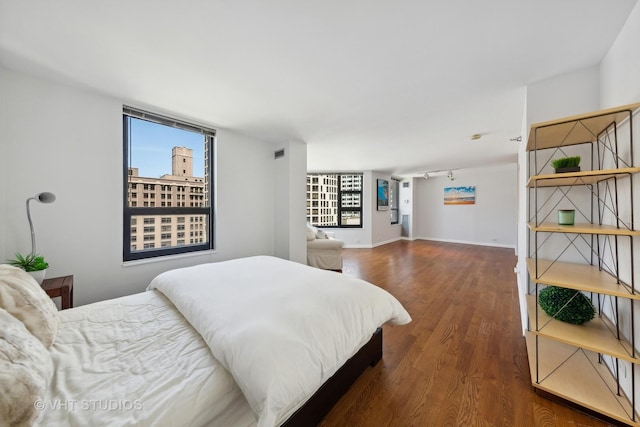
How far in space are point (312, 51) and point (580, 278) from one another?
2149 millimetres

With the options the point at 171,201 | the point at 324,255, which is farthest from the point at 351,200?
the point at 171,201

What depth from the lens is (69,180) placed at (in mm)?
1970

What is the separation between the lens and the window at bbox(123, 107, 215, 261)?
2377 mm

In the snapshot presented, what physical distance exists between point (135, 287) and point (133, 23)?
2307 millimetres

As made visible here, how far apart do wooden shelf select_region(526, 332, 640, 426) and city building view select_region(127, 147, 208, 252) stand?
3.42 m

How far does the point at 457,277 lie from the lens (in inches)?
146

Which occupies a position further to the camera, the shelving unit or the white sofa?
the white sofa

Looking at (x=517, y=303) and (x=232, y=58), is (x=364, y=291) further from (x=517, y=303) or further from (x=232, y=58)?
(x=517, y=303)

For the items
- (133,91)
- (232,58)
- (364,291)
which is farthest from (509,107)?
(133,91)

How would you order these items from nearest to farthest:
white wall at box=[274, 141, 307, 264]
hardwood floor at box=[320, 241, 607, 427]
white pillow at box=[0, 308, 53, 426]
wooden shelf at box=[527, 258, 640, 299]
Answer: white pillow at box=[0, 308, 53, 426]
wooden shelf at box=[527, 258, 640, 299]
hardwood floor at box=[320, 241, 607, 427]
white wall at box=[274, 141, 307, 264]

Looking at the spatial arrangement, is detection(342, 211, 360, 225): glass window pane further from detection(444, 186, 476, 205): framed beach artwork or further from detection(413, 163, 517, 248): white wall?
detection(444, 186, 476, 205): framed beach artwork

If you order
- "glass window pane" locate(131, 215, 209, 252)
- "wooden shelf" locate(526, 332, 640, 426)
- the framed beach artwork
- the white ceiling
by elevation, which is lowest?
"wooden shelf" locate(526, 332, 640, 426)

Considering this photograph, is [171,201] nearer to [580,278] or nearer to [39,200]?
[39,200]

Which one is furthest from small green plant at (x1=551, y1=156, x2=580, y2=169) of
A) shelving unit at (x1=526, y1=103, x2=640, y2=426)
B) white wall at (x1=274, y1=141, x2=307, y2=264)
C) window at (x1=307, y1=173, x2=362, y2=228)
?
window at (x1=307, y1=173, x2=362, y2=228)
